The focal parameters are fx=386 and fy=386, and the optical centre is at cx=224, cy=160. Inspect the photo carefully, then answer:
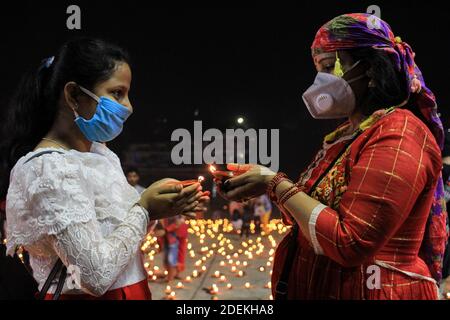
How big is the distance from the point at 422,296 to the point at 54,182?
1516 millimetres

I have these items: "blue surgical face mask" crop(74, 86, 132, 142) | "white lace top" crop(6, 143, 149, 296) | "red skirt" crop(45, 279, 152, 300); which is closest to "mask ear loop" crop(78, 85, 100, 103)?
"blue surgical face mask" crop(74, 86, 132, 142)

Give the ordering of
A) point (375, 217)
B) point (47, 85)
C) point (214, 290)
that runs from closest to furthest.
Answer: point (375, 217) → point (47, 85) → point (214, 290)

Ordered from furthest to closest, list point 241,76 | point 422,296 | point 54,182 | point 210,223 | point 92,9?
point 241,76 < point 210,223 < point 92,9 < point 422,296 < point 54,182

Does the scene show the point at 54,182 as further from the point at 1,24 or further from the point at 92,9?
the point at 1,24

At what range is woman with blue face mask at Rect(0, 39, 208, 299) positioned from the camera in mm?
1449

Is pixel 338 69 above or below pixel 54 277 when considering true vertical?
above

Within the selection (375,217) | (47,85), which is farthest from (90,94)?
(375,217)

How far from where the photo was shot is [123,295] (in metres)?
1.69

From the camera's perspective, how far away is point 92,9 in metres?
7.40

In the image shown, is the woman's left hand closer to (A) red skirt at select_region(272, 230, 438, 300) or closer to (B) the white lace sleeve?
(A) red skirt at select_region(272, 230, 438, 300)

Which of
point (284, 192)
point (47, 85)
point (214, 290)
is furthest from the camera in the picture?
point (214, 290)

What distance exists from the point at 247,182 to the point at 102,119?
28.0 inches

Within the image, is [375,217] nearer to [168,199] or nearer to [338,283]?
[338,283]
